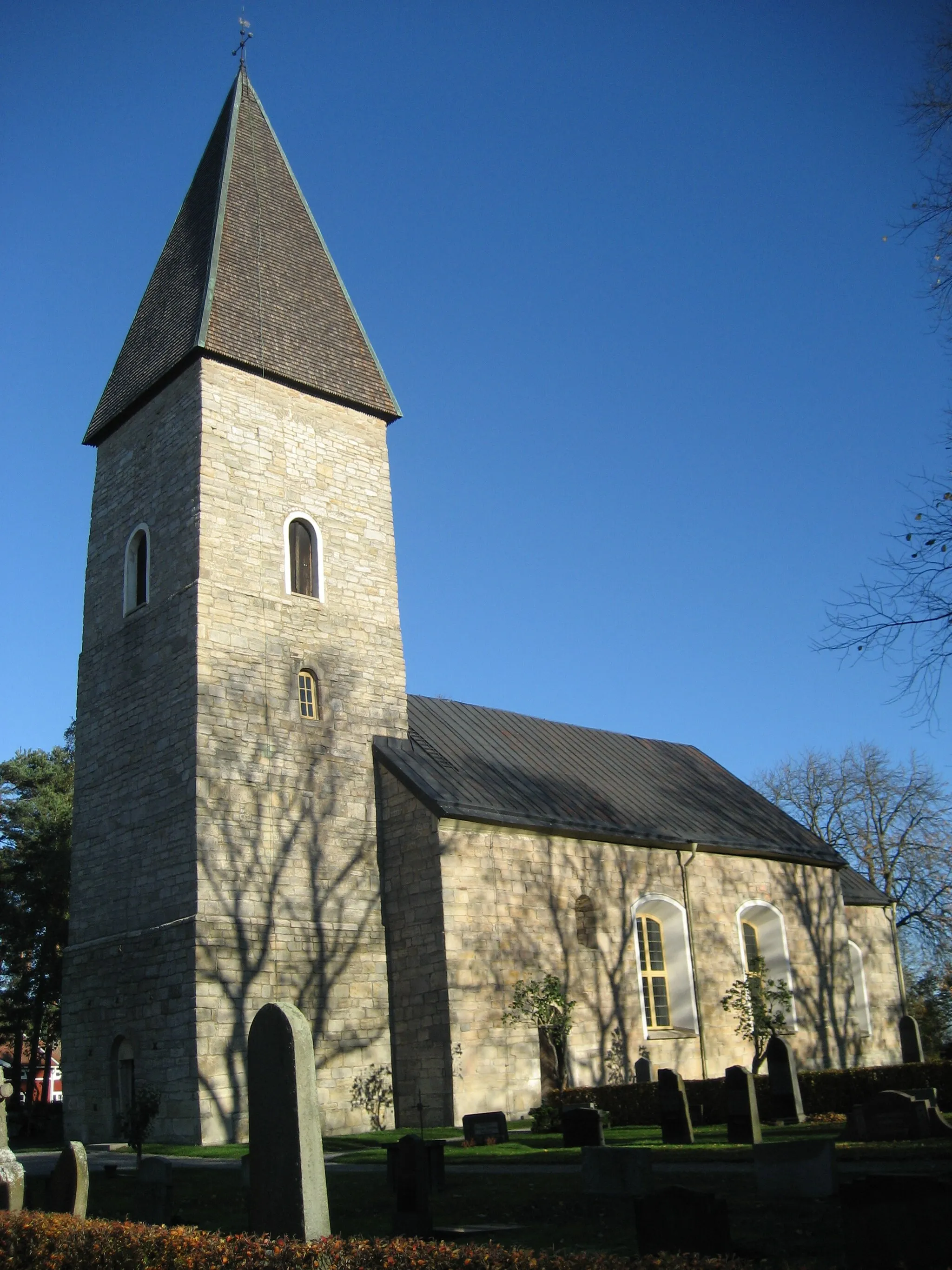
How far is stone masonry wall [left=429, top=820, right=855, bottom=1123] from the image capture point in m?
19.9

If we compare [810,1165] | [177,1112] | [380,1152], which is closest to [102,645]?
[177,1112]

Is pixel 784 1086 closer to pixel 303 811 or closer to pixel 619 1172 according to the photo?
pixel 619 1172

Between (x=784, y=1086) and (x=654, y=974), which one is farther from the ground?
(x=654, y=974)

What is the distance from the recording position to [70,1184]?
31.7ft

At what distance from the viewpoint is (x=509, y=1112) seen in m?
19.6

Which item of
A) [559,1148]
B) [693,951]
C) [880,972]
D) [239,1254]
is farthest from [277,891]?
[880,972]

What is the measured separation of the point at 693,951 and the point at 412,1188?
1620cm

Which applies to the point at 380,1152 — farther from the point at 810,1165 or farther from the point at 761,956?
the point at 761,956

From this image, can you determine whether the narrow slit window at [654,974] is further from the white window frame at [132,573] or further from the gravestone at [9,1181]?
the gravestone at [9,1181]

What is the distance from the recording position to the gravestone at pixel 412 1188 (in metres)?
8.83

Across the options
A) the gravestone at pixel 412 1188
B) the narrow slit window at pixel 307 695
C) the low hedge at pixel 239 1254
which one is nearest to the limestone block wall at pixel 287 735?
the narrow slit window at pixel 307 695

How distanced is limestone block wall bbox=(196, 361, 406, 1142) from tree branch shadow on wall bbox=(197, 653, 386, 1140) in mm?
30

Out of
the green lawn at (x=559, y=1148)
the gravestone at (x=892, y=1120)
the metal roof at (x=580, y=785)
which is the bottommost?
the green lawn at (x=559, y=1148)

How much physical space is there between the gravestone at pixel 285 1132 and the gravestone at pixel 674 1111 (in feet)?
26.0
